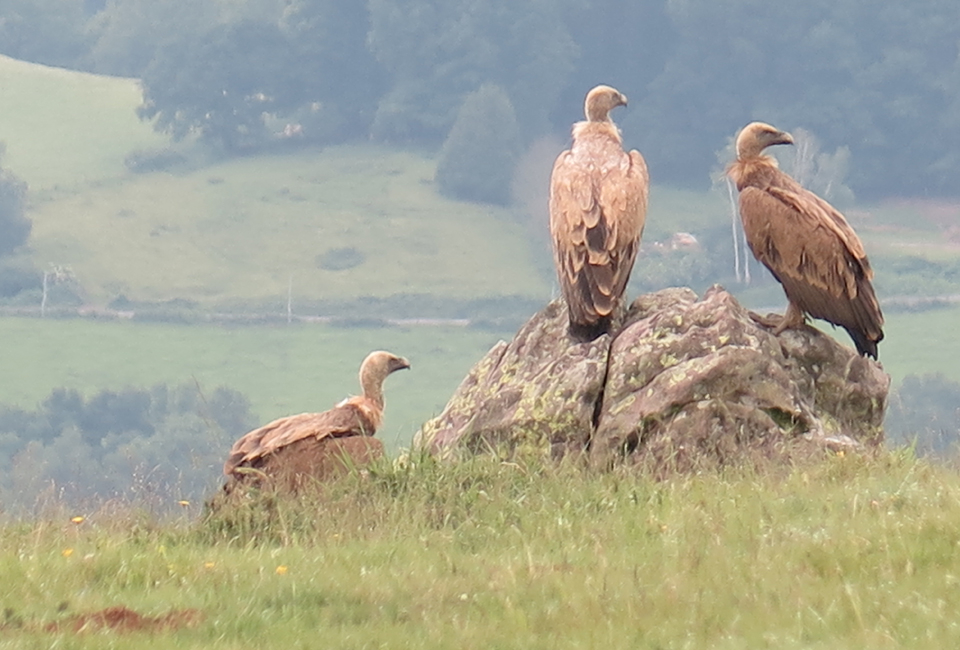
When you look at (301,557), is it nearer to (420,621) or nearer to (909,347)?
(420,621)

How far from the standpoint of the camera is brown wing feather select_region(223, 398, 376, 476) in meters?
8.51

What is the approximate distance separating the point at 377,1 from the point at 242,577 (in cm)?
10448

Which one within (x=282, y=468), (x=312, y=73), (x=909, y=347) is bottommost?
(x=909, y=347)

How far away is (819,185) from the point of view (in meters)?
90.4

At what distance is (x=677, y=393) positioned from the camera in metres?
8.68

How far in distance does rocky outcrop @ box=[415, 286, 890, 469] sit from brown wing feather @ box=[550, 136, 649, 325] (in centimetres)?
27

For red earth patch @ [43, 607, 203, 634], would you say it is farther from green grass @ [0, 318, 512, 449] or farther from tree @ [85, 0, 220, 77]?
tree @ [85, 0, 220, 77]

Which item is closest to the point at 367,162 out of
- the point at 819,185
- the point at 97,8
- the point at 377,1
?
the point at 377,1

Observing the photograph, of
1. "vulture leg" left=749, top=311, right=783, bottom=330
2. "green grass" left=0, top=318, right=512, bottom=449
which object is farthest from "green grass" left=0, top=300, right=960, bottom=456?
"vulture leg" left=749, top=311, right=783, bottom=330

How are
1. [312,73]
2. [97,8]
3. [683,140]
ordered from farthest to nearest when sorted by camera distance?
[97,8] → [312,73] → [683,140]

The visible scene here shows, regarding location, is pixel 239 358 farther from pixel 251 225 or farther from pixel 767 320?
pixel 767 320

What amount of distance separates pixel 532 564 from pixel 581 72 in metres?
107

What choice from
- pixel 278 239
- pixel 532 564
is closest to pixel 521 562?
pixel 532 564

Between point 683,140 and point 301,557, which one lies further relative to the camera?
point 683,140
